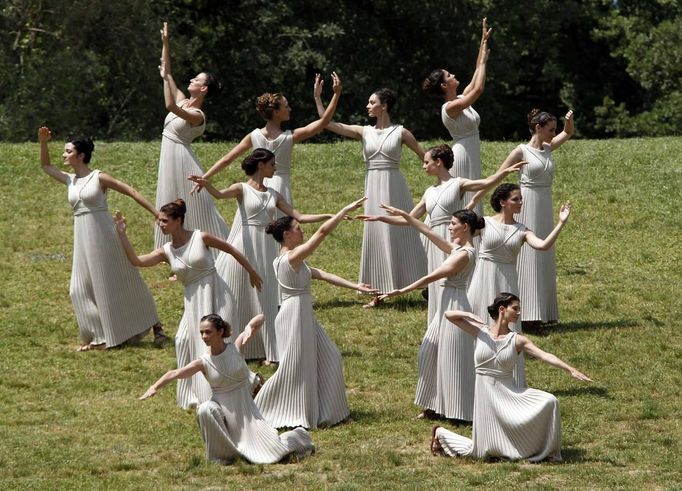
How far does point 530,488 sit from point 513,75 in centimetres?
3060

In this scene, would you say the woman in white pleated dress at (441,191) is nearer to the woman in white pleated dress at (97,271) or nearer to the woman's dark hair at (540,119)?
the woman's dark hair at (540,119)

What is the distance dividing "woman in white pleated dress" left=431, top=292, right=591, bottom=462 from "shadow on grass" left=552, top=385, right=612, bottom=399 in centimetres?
250

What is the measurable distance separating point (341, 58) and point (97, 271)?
25.6 m

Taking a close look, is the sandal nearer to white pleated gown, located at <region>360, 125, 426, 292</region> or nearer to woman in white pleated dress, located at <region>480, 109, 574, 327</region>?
woman in white pleated dress, located at <region>480, 109, 574, 327</region>

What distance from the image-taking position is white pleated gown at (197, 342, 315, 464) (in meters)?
13.7

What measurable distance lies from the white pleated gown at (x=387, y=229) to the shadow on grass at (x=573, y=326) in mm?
1837

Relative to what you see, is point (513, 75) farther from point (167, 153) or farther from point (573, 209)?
point (167, 153)

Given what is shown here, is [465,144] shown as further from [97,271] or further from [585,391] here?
[97,271]

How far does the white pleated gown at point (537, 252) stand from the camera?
18.8m

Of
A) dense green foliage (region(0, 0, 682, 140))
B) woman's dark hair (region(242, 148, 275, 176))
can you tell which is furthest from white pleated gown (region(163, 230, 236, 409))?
dense green foliage (region(0, 0, 682, 140))

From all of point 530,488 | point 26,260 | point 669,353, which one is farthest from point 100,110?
point 530,488

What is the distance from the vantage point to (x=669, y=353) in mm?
A: 17844

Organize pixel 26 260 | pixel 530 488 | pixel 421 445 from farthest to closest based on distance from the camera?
pixel 26 260, pixel 421 445, pixel 530 488

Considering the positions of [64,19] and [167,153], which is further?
[64,19]
